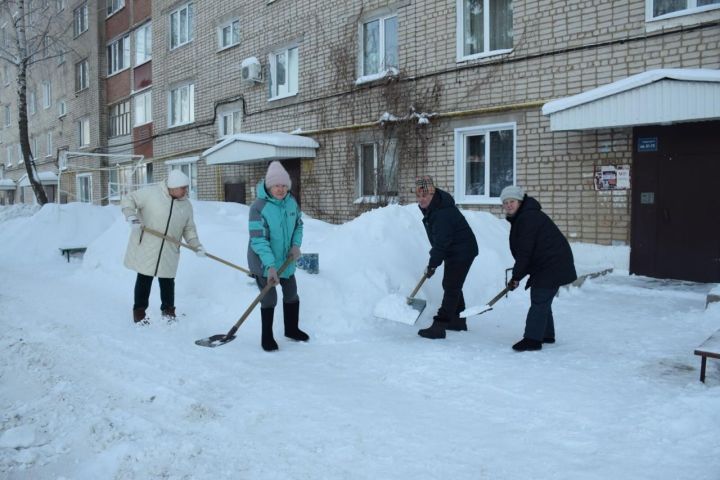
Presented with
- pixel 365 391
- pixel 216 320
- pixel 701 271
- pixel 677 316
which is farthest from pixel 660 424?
pixel 701 271

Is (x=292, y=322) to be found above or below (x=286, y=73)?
below

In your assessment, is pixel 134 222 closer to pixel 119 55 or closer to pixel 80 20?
pixel 119 55

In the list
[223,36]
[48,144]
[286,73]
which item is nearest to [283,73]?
[286,73]

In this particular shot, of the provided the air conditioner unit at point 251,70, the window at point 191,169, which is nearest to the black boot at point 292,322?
the air conditioner unit at point 251,70

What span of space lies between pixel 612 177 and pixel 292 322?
5527 mm

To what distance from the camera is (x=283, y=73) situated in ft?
47.4

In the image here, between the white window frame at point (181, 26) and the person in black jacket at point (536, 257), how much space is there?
15611 mm

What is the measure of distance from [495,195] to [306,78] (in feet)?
19.2

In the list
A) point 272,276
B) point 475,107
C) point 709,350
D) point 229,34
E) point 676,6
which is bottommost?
point 709,350

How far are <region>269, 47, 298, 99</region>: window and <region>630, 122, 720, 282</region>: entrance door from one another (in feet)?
27.8

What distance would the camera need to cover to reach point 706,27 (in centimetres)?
741

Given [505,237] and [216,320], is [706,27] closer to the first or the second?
[505,237]

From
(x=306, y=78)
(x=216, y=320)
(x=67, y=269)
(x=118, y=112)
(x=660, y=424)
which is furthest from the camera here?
(x=118, y=112)

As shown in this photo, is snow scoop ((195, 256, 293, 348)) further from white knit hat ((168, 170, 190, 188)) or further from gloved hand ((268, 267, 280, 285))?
white knit hat ((168, 170, 190, 188))
